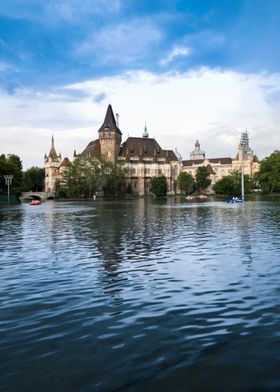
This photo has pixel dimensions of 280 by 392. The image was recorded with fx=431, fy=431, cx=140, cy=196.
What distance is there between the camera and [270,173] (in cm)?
14175

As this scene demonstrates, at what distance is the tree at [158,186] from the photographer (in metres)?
174

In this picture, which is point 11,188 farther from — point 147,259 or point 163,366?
point 163,366

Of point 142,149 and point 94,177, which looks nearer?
point 94,177

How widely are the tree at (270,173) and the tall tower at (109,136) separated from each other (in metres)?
56.8

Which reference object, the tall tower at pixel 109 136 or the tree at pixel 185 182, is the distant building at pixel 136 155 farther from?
the tree at pixel 185 182

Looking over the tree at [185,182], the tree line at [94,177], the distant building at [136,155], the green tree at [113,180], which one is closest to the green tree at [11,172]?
the tree line at [94,177]

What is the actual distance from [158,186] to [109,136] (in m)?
27.9

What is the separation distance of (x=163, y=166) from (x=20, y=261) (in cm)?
17463

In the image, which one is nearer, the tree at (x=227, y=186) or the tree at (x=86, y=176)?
the tree at (x=86, y=176)

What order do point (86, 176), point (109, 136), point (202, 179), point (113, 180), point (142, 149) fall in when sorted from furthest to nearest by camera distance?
point (202, 179), point (142, 149), point (109, 136), point (113, 180), point (86, 176)

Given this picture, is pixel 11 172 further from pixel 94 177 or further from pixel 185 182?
pixel 185 182

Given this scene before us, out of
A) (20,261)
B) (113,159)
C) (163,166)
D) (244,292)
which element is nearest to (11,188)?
(113,159)

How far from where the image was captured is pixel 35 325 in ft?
32.8

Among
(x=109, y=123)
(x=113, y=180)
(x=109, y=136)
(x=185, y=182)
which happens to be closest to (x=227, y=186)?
(x=185, y=182)
